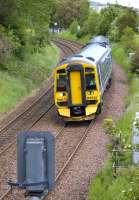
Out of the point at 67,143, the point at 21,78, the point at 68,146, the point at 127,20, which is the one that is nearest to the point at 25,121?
the point at 67,143

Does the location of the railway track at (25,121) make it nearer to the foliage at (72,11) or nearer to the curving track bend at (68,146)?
the curving track bend at (68,146)

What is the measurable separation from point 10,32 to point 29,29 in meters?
5.47

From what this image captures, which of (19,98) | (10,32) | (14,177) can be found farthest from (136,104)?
(10,32)

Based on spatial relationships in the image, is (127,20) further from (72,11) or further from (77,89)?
(72,11)

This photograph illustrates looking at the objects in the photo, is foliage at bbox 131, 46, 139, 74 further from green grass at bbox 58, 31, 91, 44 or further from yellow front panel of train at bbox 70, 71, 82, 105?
green grass at bbox 58, 31, 91, 44

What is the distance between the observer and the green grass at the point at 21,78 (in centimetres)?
2664

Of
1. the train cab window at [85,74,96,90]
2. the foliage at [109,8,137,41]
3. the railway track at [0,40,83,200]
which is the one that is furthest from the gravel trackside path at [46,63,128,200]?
the foliage at [109,8,137,41]

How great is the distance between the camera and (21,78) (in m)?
31.2

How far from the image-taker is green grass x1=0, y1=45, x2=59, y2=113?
87.4 feet

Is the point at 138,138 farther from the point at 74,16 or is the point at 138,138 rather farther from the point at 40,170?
the point at 74,16

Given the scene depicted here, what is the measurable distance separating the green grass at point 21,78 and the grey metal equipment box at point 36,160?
58.4 feet

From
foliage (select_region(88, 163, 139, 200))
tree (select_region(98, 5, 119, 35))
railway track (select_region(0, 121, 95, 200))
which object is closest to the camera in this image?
foliage (select_region(88, 163, 139, 200))

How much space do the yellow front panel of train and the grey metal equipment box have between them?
15108mm

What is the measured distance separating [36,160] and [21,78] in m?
24.8
